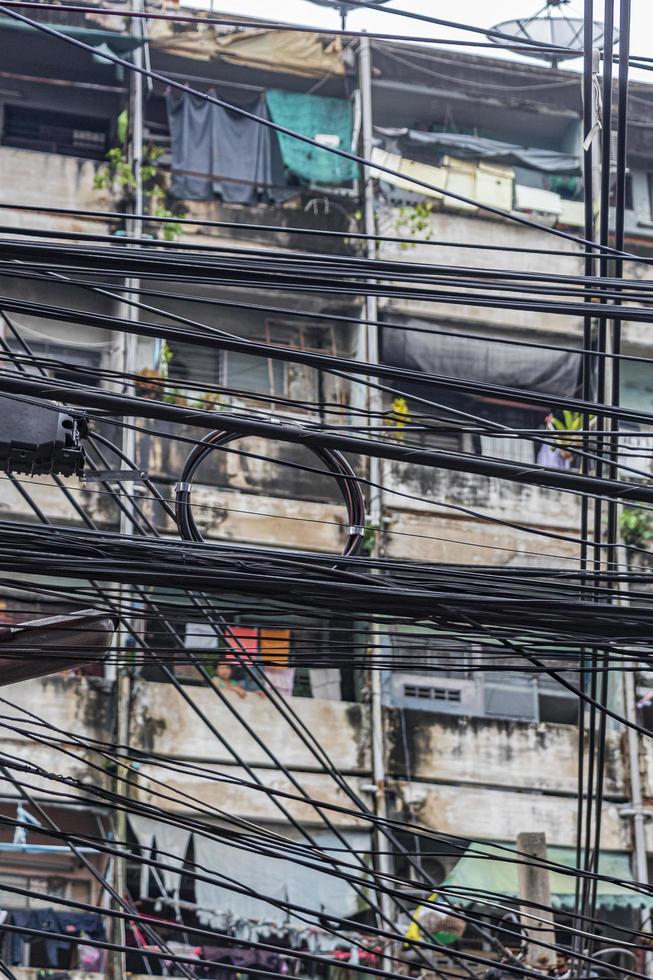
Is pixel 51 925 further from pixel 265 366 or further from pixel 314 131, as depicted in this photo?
pixel 314 131

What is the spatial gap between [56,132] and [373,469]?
5680 mm

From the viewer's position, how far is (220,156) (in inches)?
630

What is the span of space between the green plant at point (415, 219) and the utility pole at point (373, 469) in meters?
0.34

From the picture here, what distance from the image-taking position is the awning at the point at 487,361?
53.2 feet

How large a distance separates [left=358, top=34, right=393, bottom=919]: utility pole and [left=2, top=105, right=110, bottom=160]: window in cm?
313

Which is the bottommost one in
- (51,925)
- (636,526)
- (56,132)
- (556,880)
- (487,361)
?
(51,925)

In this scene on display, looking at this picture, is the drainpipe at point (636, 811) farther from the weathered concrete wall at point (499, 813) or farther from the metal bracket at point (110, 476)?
the metal bracket at point (110, 476)

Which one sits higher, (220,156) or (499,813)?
(220,156)

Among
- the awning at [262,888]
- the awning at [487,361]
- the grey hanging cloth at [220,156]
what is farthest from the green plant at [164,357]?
the awning at [262,888]

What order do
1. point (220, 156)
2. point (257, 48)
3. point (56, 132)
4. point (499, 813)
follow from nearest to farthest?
point (499, 813), point (220, 156), point (257, 48), point (56, 132)

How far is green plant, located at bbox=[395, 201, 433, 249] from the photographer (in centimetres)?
1581

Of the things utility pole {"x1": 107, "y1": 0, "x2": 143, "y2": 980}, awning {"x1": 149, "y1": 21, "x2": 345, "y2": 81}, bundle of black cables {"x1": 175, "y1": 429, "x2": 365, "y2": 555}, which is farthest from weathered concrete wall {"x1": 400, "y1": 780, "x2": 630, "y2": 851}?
bundle of black cables {"x1": 175, "y1": 429, "x2": 365, "y2": 555}

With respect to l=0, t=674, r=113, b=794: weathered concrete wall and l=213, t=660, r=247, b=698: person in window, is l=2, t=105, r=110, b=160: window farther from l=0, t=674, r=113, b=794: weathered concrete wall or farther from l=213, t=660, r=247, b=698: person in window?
l=0, t=674, r=113, b=794: weathered concrete wall

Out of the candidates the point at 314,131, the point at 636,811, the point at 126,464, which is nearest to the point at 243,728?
the point at 126,464
